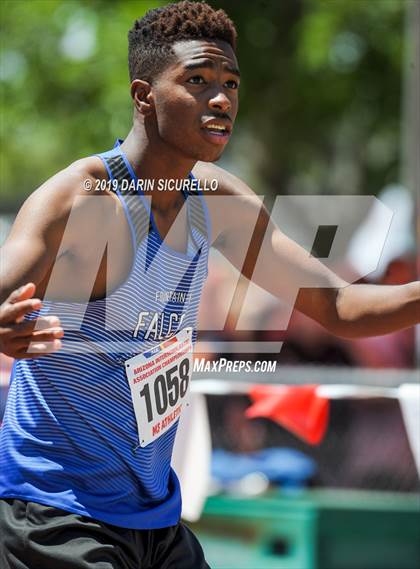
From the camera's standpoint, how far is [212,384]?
4895mm

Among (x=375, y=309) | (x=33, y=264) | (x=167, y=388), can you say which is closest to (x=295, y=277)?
(x=375, y=309)

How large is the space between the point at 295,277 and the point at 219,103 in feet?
1.93

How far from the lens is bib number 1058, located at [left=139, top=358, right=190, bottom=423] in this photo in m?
2.73

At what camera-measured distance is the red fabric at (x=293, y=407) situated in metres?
4.80

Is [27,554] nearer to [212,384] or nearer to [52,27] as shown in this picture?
[212,384]

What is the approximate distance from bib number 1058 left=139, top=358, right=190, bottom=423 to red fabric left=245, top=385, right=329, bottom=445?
6.37ft

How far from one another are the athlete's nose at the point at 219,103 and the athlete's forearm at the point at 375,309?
2.11 ft

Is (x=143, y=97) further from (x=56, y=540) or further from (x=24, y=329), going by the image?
(x=56, y=540)

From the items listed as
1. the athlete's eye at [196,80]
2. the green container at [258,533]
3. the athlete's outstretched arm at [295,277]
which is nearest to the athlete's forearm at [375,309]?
the athlete's outstretched arm at [295,277]

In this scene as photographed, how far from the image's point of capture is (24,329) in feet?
7.20

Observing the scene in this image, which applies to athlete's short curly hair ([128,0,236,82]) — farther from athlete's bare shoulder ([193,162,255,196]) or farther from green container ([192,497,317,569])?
green container ([192,497,317,569])

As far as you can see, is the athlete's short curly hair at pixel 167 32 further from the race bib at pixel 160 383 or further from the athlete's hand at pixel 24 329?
the athlete's hand at pixel 24 329

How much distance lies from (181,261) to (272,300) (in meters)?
3.59

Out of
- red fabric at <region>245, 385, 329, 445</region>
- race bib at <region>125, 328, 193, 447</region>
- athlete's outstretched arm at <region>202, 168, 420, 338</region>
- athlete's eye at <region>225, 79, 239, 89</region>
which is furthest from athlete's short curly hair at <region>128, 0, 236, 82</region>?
red fabric at <region>245, 385, 329, 445</region>
